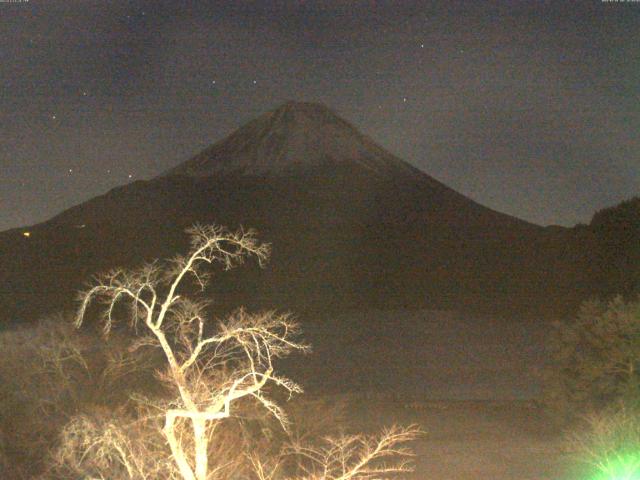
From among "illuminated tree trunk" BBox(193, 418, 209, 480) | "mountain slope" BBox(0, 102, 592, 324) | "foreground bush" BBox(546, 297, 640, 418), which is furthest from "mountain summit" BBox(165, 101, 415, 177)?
"illuminated tree trunk" BBox(193, 418, 209, 480)

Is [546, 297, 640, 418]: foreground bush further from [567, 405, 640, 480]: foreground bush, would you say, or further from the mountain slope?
the mountain slope

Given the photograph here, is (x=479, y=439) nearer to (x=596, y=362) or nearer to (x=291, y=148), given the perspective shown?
(x=596, y=362)

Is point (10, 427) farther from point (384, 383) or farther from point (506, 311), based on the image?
point (506, 311)

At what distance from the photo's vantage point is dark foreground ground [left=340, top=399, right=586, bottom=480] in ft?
60.7

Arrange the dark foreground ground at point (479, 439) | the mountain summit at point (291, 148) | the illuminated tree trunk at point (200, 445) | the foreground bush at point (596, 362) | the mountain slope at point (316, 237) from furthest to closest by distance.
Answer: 1. the mountain summit at point (291, 148)
2. the mountain slope at point (316, 237)
3. the foreground bush at point (596, 362)
4. the dark foreground ground at point (479, 439)
5. the illuminated tree trunk at point (200, 445)

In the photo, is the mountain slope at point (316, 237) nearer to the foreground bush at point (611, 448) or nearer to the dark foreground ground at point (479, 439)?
the dark foreground ground at point (479, 439)

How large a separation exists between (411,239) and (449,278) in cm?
1224

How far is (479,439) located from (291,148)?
94.9 m

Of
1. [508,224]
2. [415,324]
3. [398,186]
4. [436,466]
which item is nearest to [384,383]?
[415,324]

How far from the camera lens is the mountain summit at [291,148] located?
363ft

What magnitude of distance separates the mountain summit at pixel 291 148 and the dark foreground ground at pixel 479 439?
80.0m

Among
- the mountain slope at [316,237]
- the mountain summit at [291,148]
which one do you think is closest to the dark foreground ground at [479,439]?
the mountain slope at [316,237]

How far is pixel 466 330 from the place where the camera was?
165 feet

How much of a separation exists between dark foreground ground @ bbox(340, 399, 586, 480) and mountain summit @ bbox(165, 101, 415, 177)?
80.0 m
